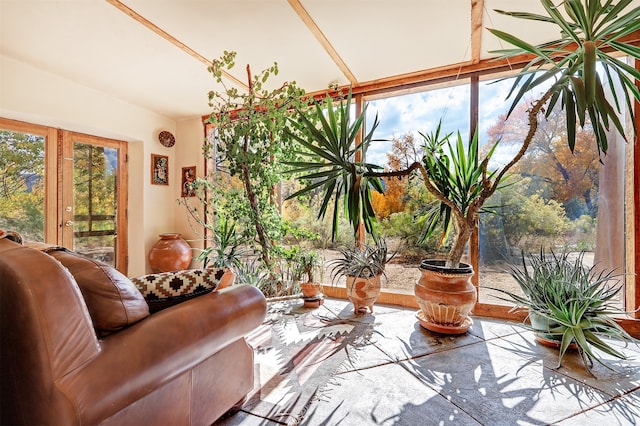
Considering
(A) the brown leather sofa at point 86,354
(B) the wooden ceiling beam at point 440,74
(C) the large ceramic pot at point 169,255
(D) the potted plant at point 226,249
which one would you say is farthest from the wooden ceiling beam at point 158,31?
(C) the large ceramic pot at point 169,255

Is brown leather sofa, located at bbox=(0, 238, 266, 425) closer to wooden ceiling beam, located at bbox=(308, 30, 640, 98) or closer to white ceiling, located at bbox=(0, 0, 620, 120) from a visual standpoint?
white ceiling, located at bbox=(0, 0, 620, 120)

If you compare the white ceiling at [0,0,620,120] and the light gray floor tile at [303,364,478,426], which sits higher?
the white ceiling at [0,0,620,120]

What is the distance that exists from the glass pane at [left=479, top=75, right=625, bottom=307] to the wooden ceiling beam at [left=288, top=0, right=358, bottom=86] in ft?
4.33

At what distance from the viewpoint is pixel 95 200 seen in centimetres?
383

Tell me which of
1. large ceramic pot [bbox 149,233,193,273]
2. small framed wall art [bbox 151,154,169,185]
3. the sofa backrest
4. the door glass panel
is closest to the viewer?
the sofa backrest

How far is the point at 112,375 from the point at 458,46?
317 cm

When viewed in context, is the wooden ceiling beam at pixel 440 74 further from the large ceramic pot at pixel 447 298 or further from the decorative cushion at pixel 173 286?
the decorative cushion at pixel 173 286

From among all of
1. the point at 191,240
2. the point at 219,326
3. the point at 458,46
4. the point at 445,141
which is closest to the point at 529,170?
the point at 445,141

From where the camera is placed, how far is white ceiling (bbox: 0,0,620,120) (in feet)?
6.93

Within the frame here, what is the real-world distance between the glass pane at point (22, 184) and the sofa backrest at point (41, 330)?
3.07 metres

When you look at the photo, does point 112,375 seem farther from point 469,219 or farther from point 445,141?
point 445,141

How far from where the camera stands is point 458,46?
8.44ft

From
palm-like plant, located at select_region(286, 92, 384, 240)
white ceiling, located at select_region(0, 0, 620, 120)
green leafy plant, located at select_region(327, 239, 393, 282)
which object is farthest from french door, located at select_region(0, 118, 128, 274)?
green leafy plant, located at select_region(327, 239, 393, 282)

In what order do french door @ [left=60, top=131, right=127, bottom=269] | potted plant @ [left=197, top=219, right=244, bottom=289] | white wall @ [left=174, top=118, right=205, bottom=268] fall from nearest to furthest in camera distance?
potted plant @ [left=197, top=219, right=244, bottom=289] → french door @ [left=60, top=131, right=127, bottom=269] → white wall @ [left=174, top=118, right=205, bottom=268]
